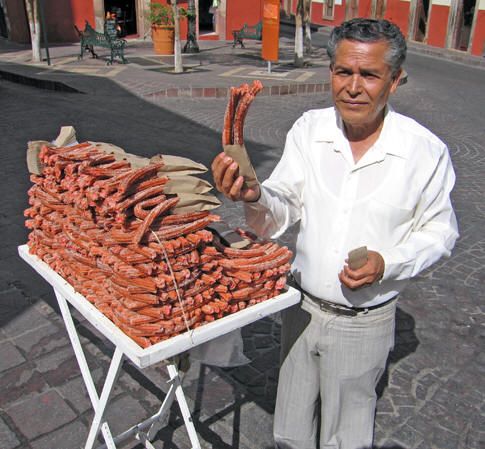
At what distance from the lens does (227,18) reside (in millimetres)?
22938

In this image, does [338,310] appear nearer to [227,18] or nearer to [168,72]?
[168,72]

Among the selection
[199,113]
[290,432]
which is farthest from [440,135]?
[290,432]

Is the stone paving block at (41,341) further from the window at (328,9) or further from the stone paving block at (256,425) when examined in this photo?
the window at (328,9)

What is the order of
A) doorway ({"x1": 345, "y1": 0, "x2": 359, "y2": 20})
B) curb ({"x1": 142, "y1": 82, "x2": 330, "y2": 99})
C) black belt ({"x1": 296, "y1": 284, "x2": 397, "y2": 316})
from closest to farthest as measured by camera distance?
black belt ({"x1": 296, "y1": 284, "x2": 397, "y2": 316})
curb ({"x1": 142, "y1": 82, "x2": 330, "y2": 99})
doorway ({"x1": 345, "y1": 0, "x2": 359, "y2": 20})

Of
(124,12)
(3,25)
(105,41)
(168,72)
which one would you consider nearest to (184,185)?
(168,72)

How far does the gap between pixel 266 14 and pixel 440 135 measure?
6459 millimetres

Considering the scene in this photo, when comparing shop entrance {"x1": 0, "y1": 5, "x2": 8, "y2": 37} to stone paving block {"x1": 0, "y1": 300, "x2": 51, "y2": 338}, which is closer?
stone paving block {"x1": 0, "y1": 300, "x2": 51, "y2": 338}

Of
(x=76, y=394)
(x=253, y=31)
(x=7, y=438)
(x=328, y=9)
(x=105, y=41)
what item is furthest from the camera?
(x=328, y=9)

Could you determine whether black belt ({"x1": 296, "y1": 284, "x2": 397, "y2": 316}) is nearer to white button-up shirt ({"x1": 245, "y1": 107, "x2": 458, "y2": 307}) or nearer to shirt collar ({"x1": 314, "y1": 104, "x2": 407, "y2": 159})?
white button-up shirt ({"x1": 245, "y1": 107, "x2": 458, "y2": 307})

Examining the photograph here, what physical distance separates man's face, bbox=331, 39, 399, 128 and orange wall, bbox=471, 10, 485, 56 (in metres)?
21.9

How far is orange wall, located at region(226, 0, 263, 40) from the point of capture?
22750 millimetres

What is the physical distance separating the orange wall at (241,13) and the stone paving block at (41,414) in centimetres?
2144

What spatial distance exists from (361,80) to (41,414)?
9.47 ft

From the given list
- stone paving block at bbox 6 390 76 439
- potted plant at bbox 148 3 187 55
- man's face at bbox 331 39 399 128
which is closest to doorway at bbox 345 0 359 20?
potted plant at bbox 148 3 187 55
